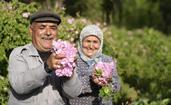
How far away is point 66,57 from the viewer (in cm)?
412

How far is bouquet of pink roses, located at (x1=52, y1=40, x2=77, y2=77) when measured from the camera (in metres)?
4.10

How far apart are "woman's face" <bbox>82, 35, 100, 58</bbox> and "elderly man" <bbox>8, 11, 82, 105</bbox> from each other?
1.05 metres

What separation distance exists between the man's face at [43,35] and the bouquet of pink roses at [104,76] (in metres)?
0.65

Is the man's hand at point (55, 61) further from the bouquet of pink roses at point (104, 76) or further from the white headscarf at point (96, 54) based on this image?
the white headscarf at point (96, 54)

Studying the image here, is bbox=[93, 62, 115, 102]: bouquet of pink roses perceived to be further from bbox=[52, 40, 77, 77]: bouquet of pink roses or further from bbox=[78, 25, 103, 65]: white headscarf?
bbox=[52, 40, 77, 77]: bouquet of pink roses

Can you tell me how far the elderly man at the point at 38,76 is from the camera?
426 cm

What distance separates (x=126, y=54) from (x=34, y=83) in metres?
9.88

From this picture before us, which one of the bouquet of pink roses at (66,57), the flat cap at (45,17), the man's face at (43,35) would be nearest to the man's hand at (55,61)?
the bouquet of pink roses at (66,57)

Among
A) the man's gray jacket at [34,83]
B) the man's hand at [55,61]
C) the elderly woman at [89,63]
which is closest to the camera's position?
the man's hand at [55,61]

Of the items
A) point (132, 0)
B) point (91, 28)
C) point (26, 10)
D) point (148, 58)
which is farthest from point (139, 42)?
point (132, 0)

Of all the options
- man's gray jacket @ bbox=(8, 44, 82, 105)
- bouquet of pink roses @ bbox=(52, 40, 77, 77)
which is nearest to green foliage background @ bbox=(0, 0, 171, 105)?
man's gray jacket @ bbox=(8, 44, 82, 105)

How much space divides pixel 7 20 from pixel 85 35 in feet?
6.11

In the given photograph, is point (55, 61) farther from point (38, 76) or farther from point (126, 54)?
point (126, 54)

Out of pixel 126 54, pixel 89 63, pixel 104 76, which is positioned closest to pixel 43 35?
pixel 104 76
